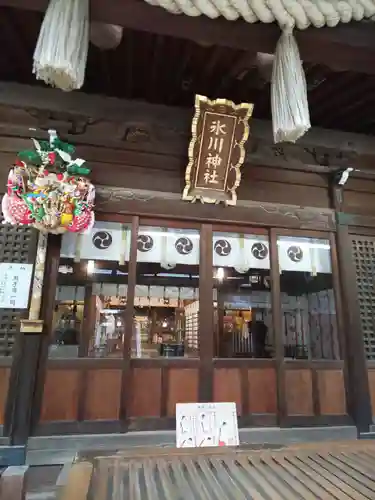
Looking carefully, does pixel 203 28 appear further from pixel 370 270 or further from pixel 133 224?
pixel 370 270

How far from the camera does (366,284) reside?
18.3 ft

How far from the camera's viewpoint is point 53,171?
4469 millimetres

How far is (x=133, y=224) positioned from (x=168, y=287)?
1995mm

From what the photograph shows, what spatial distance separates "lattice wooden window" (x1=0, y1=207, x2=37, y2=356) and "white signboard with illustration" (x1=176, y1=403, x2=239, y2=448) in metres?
2.72

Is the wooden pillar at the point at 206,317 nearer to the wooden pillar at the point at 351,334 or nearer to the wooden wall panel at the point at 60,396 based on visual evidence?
the wooden wall panel at the point at 60,396

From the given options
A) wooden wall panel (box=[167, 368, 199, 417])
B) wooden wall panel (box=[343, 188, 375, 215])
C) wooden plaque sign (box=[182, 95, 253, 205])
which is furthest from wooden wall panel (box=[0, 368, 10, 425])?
wooden wall panel (box=[343, 188, 375, 215])

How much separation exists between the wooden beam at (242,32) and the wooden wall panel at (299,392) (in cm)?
398

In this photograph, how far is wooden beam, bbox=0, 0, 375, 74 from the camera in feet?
8.35

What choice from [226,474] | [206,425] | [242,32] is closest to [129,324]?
[206,425]

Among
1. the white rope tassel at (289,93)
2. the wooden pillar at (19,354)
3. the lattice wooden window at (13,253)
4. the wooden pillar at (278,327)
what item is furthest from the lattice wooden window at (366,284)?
the lattice wooden window at (13,253)

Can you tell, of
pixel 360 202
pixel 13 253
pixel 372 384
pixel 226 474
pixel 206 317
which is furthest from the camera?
pixel 360 202

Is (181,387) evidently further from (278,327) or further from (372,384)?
(372,384)

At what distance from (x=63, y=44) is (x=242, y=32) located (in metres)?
1.36

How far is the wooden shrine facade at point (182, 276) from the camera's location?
175 inches
